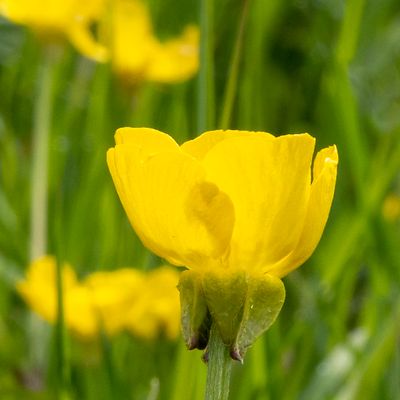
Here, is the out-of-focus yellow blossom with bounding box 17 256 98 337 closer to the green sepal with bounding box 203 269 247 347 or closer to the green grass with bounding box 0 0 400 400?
the green grass with bounding box 0 0 400 400

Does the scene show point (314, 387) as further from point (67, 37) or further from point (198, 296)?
point (67, 37)

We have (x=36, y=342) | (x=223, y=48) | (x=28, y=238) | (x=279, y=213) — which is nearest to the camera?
(x=279, y=213)

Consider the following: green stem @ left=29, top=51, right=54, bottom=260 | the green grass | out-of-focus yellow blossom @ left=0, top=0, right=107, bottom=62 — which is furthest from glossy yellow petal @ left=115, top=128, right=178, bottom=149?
out-of-focus yellow blossom @ left=0, top=0, right=107, bottom=62

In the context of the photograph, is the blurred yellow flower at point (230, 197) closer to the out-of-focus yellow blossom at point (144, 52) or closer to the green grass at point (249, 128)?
the green grass at point (249, 128)

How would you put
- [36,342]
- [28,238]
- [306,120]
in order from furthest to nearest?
[306,120], [28,238], [36,342]

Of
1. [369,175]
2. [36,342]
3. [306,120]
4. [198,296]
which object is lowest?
[36,342]

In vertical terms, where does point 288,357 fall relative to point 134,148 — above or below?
below

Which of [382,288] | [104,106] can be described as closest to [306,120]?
[104,106]
